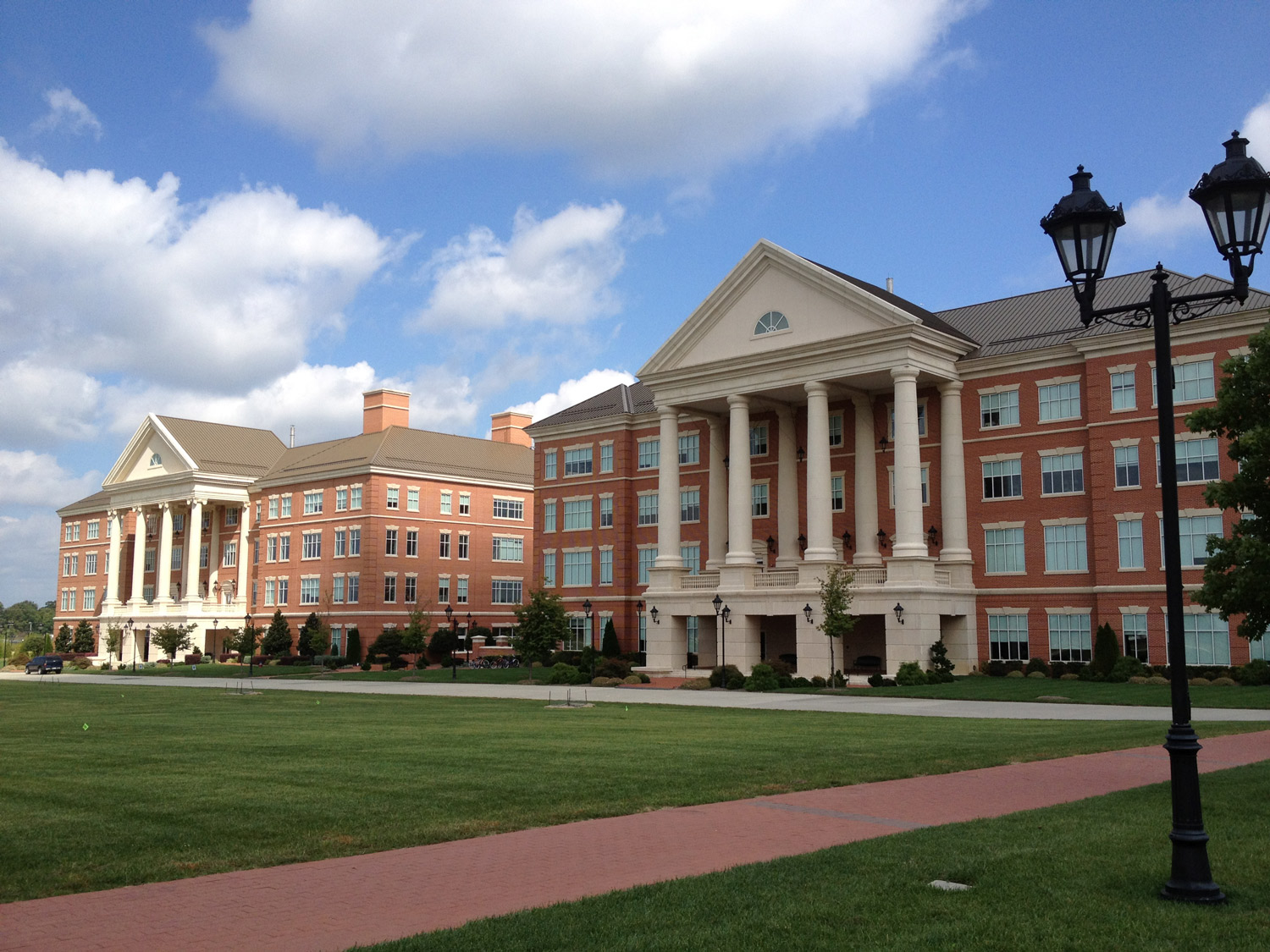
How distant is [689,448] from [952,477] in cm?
1634

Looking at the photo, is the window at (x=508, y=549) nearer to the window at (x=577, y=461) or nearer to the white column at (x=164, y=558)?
the window at (x=577, y=461)

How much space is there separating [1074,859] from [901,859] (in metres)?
1.52

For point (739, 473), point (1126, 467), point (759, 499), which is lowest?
point (759, 499)

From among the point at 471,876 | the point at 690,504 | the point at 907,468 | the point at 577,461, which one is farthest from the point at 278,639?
the point at 471,876

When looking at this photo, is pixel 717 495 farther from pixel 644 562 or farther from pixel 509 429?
pixel 509 429

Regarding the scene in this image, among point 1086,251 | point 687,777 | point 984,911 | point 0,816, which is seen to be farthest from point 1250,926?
point 0,816

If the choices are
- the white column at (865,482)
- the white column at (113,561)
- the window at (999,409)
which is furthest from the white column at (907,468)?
the white column at (113,561)

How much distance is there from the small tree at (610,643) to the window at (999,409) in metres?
23.2

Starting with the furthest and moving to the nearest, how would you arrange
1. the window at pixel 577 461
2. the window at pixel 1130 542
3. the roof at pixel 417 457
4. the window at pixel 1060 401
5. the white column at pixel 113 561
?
the white column at pixel 113 561 → the roof at pixel 417 457 → the window at pixel 577 461 → the window at pixel 1060 401 → the window at pixel 1130 542

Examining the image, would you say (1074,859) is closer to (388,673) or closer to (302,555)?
(388,673)

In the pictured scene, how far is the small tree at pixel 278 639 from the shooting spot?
8056cm

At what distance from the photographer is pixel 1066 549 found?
49219 mm

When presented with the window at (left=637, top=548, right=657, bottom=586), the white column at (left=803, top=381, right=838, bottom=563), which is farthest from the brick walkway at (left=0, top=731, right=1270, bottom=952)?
the window at (left=637, top=548, right=657, bottom=586)

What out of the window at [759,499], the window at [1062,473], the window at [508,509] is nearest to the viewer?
the window at [1062,473]
